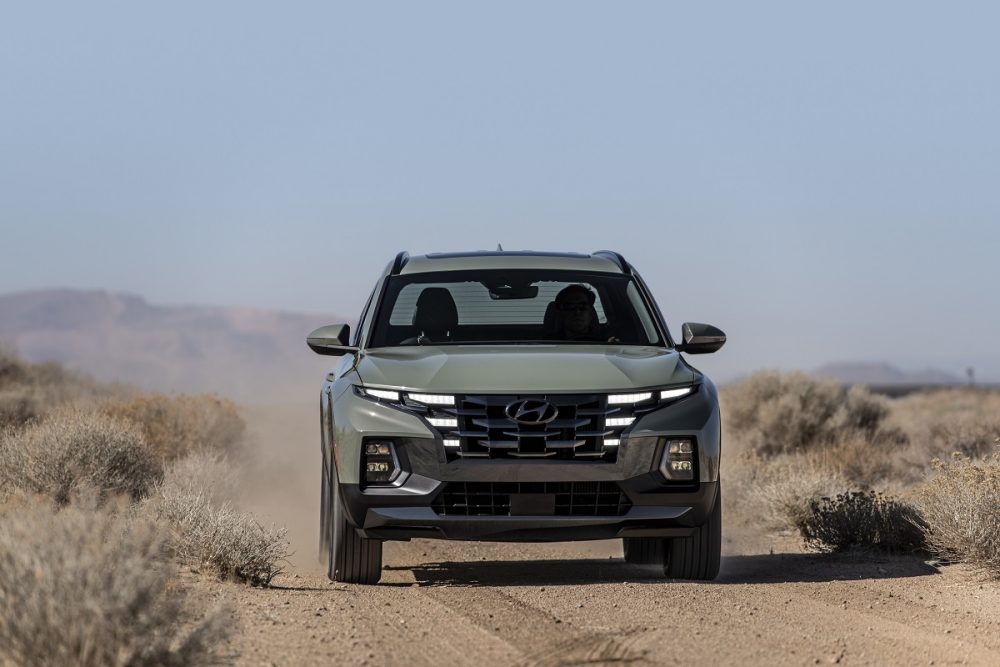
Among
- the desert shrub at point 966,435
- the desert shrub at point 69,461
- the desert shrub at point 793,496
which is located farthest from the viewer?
the desert shrub at point 966,435

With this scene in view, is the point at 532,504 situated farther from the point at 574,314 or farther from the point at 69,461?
the point at 69,461

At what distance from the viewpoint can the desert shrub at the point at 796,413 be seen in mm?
24594

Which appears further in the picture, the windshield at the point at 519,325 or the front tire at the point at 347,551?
the windshield at the point at 519,325

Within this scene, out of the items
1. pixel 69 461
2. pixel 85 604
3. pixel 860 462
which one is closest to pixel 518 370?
pixel 85 604

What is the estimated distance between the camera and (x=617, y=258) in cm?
1062

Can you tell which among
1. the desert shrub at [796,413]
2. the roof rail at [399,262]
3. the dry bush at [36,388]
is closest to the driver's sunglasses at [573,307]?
the roof rail at [399,262]

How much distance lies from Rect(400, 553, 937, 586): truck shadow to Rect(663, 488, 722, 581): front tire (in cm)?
11

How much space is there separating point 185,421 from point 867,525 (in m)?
11.7

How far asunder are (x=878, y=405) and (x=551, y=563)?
17043mm

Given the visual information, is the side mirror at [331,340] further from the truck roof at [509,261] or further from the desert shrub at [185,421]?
the desert shrub at [185,421]

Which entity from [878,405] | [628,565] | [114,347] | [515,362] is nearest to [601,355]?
[515,362]

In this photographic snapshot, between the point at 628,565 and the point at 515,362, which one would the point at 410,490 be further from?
the point at 628,565

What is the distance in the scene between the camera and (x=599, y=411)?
27.7 feet

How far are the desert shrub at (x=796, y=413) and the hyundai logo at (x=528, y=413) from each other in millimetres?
15604
